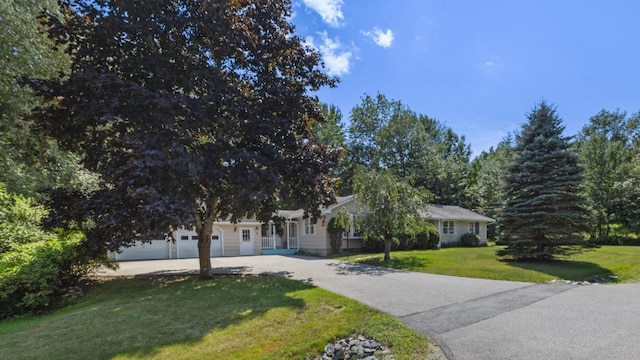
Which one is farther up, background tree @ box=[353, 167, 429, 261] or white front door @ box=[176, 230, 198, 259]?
background tree @ box=[353, 167, 429, 261]

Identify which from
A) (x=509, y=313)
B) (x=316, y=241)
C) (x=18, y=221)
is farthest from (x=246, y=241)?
(x=509, y=313)

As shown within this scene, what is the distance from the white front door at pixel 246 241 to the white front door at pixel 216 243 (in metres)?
1.51

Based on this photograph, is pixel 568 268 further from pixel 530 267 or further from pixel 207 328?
pixel 207 328

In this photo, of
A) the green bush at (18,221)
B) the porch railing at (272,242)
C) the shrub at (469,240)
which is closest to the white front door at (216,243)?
the porch railing at (272,242)

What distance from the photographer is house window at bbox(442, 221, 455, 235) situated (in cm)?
2739

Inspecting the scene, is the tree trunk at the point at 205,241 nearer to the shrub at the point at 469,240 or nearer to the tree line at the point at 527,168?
the tree line at the point at 527,168

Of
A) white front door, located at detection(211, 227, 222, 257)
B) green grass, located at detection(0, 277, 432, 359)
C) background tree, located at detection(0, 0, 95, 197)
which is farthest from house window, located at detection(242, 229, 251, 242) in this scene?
green grass, located at detection(0, 277, 432, 359)

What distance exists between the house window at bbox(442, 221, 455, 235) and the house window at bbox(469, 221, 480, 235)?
2348 mm

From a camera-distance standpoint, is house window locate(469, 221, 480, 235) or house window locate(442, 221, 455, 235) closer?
house window locate(442, 221, 455, 235)

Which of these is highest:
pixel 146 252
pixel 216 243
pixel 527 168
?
pixel 527 168

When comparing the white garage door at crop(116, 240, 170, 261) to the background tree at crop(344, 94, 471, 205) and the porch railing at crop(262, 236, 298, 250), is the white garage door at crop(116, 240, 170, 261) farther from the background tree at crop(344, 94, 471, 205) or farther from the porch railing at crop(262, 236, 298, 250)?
the background tree at crop(344, 94, 471, 205)

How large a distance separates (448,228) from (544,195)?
13.5 m

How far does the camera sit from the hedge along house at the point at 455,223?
2681cm

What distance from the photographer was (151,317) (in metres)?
7.06
